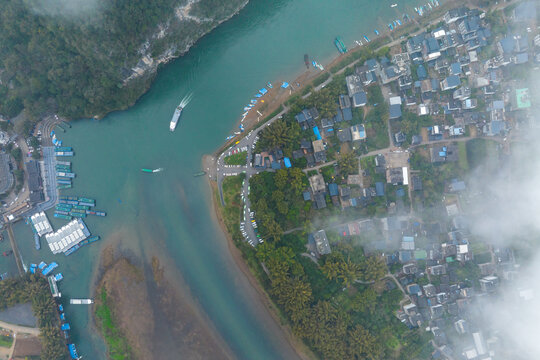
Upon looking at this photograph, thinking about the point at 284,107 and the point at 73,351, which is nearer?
the point at 73,351

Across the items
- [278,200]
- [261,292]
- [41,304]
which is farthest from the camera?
[261,292]

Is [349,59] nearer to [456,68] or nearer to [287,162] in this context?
[456,68]

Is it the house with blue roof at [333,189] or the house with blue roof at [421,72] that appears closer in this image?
the house with blue roof at [333,189]

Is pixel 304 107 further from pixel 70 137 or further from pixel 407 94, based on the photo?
pixel 70 137

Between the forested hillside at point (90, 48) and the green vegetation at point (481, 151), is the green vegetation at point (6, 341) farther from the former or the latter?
the green vegetation at point (481, 151)

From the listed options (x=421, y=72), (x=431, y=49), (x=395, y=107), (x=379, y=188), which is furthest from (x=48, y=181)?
(x=431, y=49)

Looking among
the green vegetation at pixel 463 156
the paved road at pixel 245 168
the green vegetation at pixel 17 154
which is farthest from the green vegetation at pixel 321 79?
the green vegetation at pixel 17 154

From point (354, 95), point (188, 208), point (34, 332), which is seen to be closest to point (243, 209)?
point (188, 208)
